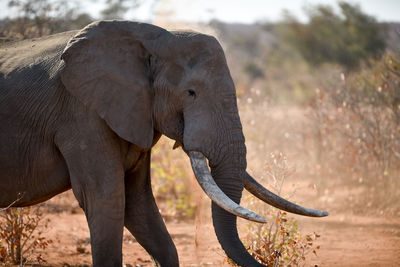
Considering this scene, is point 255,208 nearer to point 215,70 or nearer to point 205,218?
point 215,70

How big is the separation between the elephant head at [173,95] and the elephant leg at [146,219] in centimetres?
69

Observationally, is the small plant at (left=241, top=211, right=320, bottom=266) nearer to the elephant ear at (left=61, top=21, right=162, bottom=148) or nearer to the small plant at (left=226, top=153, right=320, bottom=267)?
the small plant at (left=226, top=153, right=320, bottom=267)

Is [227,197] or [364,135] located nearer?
[227,197]

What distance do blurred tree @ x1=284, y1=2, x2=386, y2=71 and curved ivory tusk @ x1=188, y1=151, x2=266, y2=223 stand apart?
23044mm

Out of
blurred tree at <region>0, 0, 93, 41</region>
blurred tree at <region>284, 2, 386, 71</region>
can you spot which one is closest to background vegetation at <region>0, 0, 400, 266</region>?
blurred tree at <region>0, 0, 93, 41</region>

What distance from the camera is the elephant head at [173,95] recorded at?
4.16m

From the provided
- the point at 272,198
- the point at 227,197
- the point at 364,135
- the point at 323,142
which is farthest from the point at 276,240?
the point at 323,142

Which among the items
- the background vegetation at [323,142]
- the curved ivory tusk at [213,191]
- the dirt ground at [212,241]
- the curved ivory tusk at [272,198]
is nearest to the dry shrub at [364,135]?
the background vegetation at [323,142]

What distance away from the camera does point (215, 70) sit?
426cm

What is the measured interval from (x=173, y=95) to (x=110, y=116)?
0.52m

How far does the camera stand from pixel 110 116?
13.7 ft

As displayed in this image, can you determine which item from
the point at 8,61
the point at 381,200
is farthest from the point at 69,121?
the point at 381,200

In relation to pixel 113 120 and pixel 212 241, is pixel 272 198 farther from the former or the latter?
pixel 212 241

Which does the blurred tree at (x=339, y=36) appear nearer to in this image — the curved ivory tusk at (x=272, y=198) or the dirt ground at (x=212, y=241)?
the dirt ground at (x=212, y=241)
